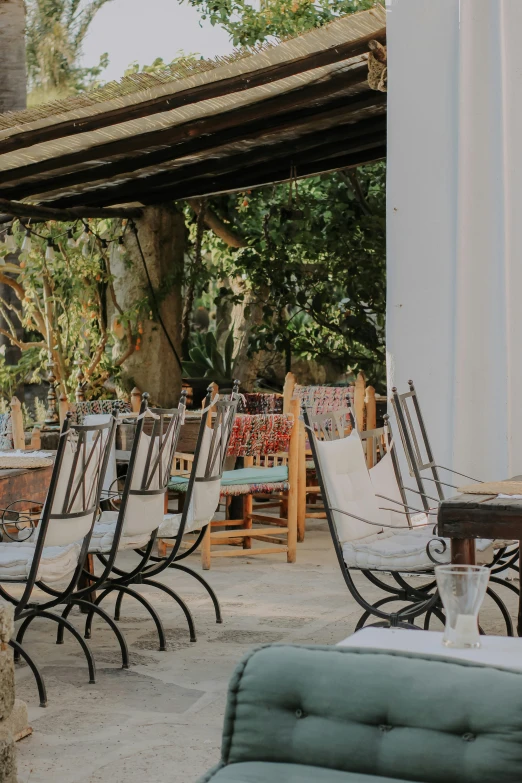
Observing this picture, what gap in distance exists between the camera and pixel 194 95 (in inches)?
228

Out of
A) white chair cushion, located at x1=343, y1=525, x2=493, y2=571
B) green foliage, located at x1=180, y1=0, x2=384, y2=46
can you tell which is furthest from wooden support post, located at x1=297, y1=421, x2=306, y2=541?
green foliage, located at x1=180, y1=0, x2=384, y2=46

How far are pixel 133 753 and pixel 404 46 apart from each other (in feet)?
13.1

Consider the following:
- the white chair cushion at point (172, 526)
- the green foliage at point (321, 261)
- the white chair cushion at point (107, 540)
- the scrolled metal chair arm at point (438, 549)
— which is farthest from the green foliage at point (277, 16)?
the scrolled metal chair arm at point (438, 549)

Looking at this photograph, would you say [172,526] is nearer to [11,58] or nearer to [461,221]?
[461,221]

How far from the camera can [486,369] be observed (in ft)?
17.7

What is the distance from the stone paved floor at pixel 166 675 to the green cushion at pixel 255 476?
49 cm

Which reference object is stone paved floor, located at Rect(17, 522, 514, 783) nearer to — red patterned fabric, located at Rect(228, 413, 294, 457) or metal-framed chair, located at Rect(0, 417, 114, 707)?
metal-framed chair, located at Rect(0, 417, 114, 707)

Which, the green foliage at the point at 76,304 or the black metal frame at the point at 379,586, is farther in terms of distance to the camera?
the green foliage at the point at 76,304

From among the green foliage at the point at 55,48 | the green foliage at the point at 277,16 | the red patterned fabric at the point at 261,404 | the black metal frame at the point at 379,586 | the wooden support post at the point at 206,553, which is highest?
the green foliage at the point at 55,48

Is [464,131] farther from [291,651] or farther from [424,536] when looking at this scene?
[291,651]

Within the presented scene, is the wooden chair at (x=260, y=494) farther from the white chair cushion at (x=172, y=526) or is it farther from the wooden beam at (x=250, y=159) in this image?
the wooden beam at (x=250, y=159)

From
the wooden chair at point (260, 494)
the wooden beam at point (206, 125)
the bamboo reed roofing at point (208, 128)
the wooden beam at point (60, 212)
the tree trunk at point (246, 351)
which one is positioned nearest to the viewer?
the bamboo reed roofing at point (208, 128)

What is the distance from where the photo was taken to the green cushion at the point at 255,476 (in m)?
5.95

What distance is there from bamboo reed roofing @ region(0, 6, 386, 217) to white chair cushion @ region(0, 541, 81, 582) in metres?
2.92
